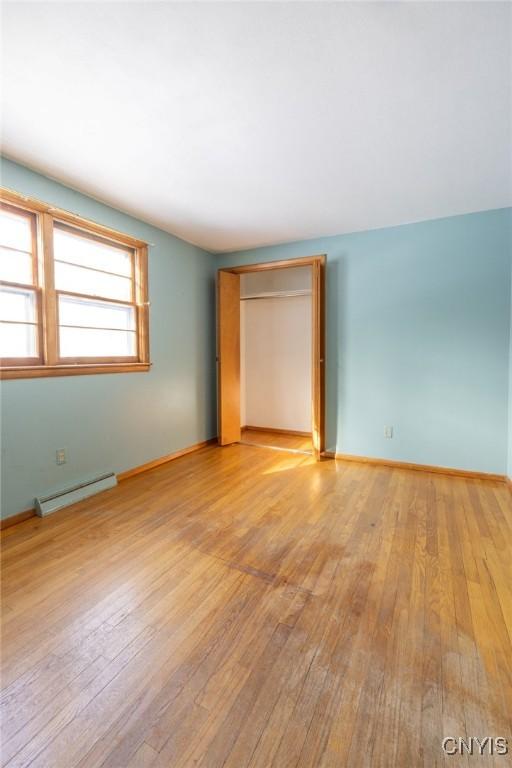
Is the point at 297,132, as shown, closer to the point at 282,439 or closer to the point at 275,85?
the point at 275,85

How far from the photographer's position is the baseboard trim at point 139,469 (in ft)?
7.55

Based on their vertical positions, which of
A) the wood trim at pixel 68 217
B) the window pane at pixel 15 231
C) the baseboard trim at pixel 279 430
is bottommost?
the baseboard trim at pixel 279 430

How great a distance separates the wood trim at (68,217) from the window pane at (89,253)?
0.09 m

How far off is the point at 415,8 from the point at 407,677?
2544 mm

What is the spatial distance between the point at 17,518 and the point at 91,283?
1980 mm

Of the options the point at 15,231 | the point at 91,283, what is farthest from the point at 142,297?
the point at 15,231

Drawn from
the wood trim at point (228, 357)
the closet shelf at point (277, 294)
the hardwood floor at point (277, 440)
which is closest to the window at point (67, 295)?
the wood trim at point (228, 357)

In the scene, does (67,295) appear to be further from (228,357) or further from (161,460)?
(228,357)

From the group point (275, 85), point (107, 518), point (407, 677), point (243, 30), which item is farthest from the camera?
point (107, 518)

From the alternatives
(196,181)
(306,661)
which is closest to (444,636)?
(306,661)

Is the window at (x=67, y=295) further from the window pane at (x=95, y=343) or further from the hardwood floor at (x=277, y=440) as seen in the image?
the hardwood floor at (x=277, y=440)

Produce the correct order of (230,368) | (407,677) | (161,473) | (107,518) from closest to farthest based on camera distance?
(407,677)
(107,518)
(161,473)
(230,368)

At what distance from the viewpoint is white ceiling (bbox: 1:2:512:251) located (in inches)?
51.5

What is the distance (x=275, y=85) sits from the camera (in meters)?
1.61
